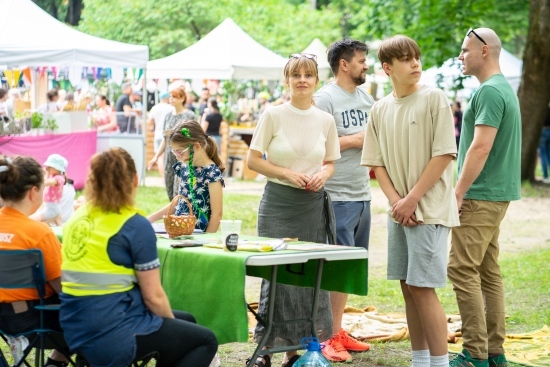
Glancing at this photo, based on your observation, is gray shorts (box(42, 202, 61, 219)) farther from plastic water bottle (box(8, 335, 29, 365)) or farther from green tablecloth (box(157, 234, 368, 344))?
plastic water bottle (box(8, 335, 29, 365))

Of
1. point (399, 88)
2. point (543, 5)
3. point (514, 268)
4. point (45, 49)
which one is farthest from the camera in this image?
point (543, 5)

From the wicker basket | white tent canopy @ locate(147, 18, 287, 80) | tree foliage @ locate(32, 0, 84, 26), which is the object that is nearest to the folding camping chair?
the wicker basket

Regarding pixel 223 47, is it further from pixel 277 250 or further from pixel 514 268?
pixel 277 250

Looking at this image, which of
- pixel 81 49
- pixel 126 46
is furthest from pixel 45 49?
pixel 126 46

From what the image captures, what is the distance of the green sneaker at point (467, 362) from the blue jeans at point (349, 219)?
3.31 feet

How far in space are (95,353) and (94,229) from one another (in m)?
0.53

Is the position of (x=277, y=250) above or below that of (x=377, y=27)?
→ below

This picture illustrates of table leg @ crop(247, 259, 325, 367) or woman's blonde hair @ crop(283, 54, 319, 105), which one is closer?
table leg @ crop(247, 259, 325, 367)

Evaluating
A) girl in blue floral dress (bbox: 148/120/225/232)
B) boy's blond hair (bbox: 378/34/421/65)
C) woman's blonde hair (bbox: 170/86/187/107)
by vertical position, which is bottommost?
girl in blue floral dress (bbox: 148/120/225/232)

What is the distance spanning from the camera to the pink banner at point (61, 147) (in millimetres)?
13578

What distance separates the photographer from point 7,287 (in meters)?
4.66

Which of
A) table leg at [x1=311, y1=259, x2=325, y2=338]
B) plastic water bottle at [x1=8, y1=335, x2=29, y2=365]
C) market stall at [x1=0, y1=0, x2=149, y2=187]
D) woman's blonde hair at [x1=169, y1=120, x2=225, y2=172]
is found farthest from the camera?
market stall at [x1=0, y1=0, x2=149, y2=187]

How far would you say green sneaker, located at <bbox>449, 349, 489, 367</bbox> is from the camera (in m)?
5.55

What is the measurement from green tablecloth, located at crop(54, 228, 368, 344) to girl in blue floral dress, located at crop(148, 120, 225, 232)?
2.13 feet
